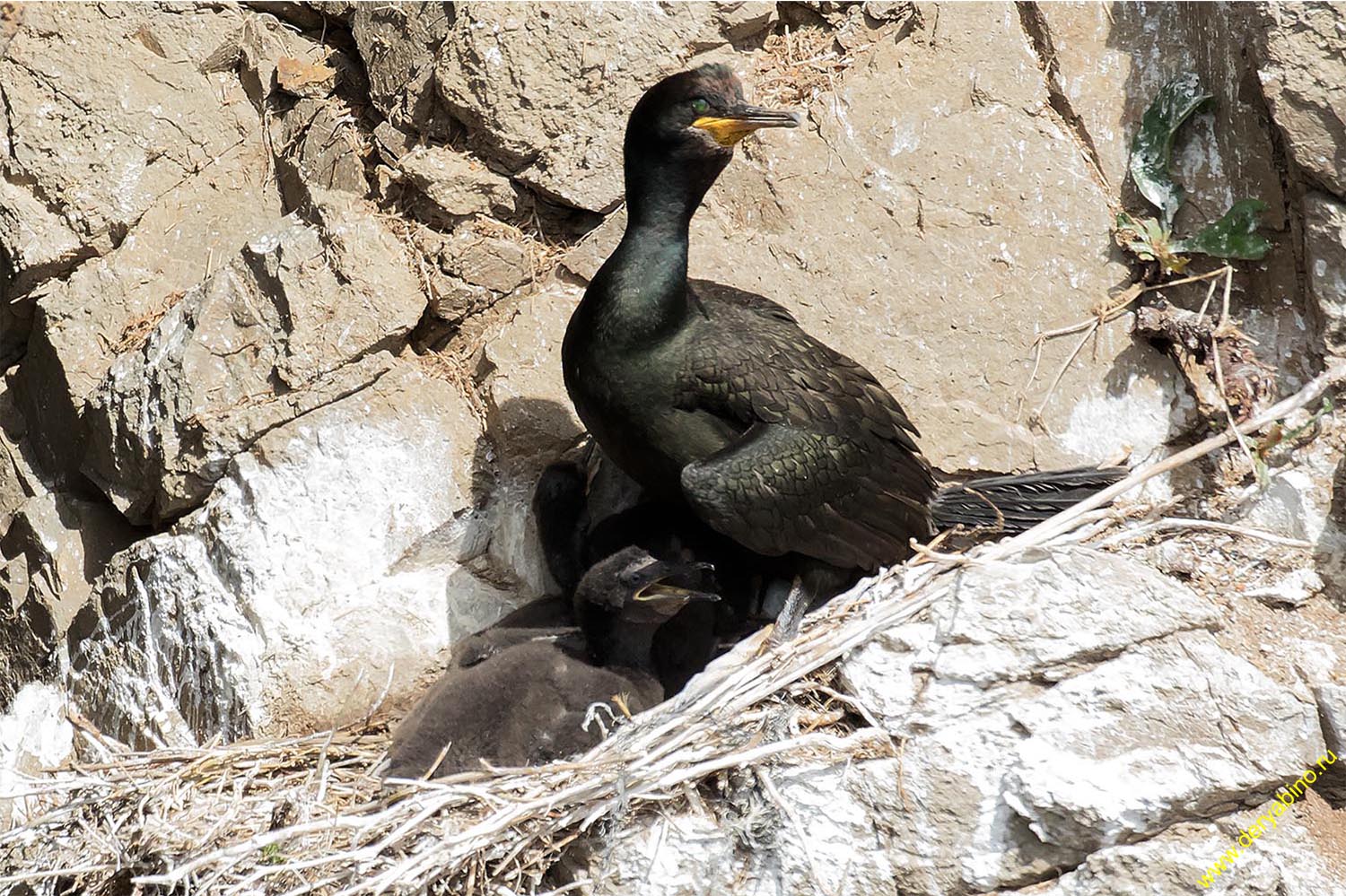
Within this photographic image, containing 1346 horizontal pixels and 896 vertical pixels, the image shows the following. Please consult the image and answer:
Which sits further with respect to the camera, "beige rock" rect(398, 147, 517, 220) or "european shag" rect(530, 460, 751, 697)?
"beige rock" rect(398, 147, 517, 220)

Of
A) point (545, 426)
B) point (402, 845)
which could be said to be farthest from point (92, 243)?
point (402, 845)

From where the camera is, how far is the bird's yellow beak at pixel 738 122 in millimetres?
4824

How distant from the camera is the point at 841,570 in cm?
519

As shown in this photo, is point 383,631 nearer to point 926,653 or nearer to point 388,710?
point 388,710

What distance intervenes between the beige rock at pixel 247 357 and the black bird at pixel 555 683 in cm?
118

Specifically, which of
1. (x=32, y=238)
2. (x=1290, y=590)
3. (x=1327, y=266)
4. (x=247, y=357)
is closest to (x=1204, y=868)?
(x=1290, y=590)

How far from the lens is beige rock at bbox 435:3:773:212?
580 centimetres

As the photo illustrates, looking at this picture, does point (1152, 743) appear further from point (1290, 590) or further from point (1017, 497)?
point (1017, 497)

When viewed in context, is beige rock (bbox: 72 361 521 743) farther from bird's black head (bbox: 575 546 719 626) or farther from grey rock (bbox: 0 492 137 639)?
bird's black head (bbox: 575 546 719 626)

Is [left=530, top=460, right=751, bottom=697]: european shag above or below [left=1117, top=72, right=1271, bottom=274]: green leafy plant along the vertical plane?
below

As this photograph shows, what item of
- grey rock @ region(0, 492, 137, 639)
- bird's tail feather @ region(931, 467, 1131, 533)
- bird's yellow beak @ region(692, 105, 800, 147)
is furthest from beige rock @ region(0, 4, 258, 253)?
bird's tail feather @ region(931, 467, 1131, 533)

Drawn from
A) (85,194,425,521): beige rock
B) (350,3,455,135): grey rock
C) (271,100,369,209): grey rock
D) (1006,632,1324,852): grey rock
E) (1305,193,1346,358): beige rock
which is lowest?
(1006,632,1324,852): grey rock

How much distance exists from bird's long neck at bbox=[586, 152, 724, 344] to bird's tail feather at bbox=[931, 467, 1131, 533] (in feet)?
3.87

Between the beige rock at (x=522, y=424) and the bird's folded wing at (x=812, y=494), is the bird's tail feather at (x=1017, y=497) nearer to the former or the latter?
the bird's folded wing at (x=812, y=494)
